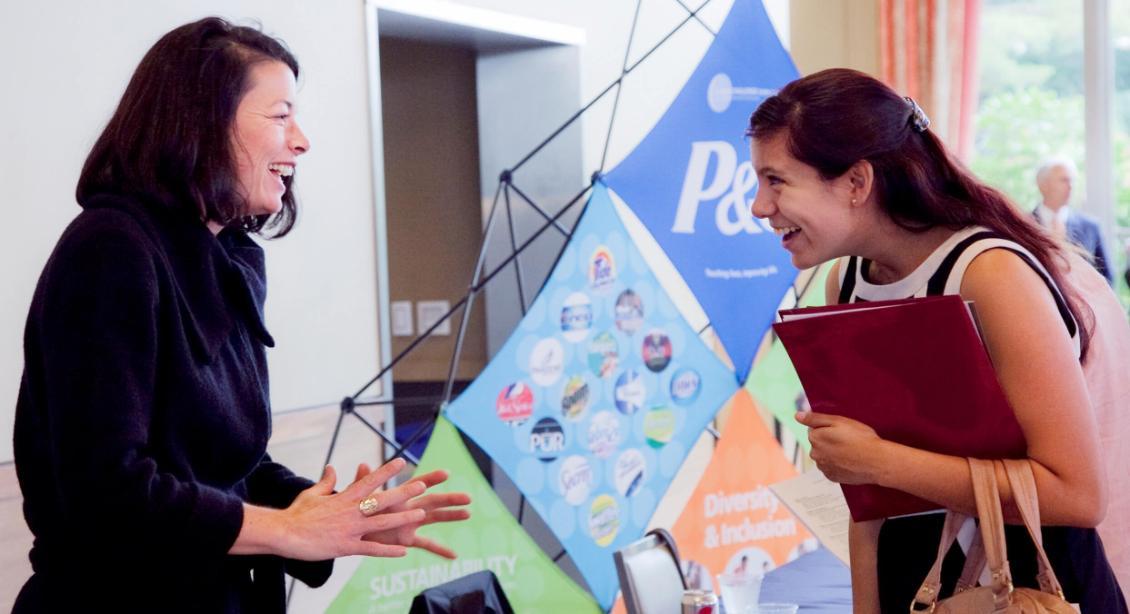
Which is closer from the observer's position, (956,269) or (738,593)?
(956,269)

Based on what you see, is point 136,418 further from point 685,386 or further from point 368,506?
point 685,386

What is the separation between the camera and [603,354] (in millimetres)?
2922

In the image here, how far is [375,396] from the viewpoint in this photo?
2965 millimetres

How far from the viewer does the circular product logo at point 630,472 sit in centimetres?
296

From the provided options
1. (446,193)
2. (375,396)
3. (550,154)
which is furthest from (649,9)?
(375,396)

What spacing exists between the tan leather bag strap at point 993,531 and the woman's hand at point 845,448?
112 millimetres

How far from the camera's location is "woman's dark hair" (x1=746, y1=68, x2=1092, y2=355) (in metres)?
1.42

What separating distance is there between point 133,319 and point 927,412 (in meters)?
0.86

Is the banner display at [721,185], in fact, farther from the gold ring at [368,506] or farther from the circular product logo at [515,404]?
the gold ring at [368,506]

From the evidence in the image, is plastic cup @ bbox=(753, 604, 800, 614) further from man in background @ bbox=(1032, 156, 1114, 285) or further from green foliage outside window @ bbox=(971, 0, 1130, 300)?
green foliage outside window @ bbox=(971, 0, 1130, 300)

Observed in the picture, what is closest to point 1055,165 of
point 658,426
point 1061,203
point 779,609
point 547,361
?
point 1061,203

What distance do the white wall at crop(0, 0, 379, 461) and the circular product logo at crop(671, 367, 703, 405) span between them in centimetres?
78

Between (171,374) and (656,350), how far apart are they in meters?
1.90

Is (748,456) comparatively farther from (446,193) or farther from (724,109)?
(446,193)
